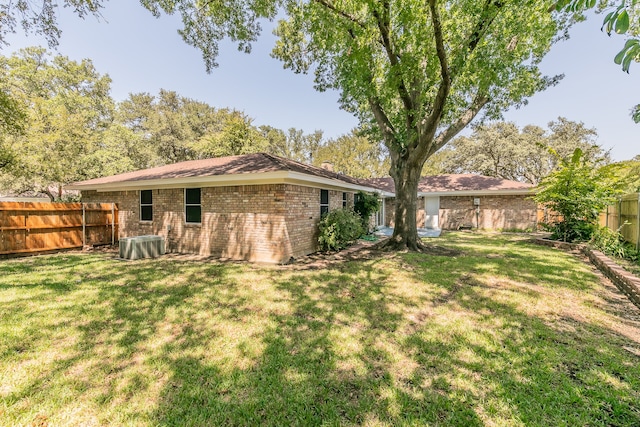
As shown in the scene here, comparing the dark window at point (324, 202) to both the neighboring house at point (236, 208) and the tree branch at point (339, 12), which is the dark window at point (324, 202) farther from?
the tree branch at point (339, 12)

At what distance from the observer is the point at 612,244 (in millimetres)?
8375

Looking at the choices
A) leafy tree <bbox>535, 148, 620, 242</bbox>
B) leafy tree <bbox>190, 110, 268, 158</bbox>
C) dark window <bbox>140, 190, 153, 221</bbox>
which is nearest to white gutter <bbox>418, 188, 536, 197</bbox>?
leafy tree <bbox>535, 148, 620, 242</bbox>

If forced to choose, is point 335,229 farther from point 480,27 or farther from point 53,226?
point 53,226

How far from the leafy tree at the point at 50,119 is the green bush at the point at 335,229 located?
42.9 feet

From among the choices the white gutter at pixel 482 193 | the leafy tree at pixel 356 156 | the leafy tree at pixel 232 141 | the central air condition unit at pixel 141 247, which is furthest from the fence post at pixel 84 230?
the leafy tree at pixel 356 156

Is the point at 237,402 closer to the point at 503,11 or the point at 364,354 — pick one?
the point at 364,354

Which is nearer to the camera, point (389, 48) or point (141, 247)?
point (389, 48)

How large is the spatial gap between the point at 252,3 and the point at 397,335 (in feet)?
32.9

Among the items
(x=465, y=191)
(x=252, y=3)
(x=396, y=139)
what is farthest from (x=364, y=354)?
(x=465, y=191)

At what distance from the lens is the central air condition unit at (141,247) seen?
857cm

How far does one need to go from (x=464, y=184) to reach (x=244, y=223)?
54.7 ft

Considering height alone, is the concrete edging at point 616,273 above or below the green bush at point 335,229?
below

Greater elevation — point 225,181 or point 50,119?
point 50,119

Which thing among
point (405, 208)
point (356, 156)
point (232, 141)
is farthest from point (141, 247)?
point (356, 156)
